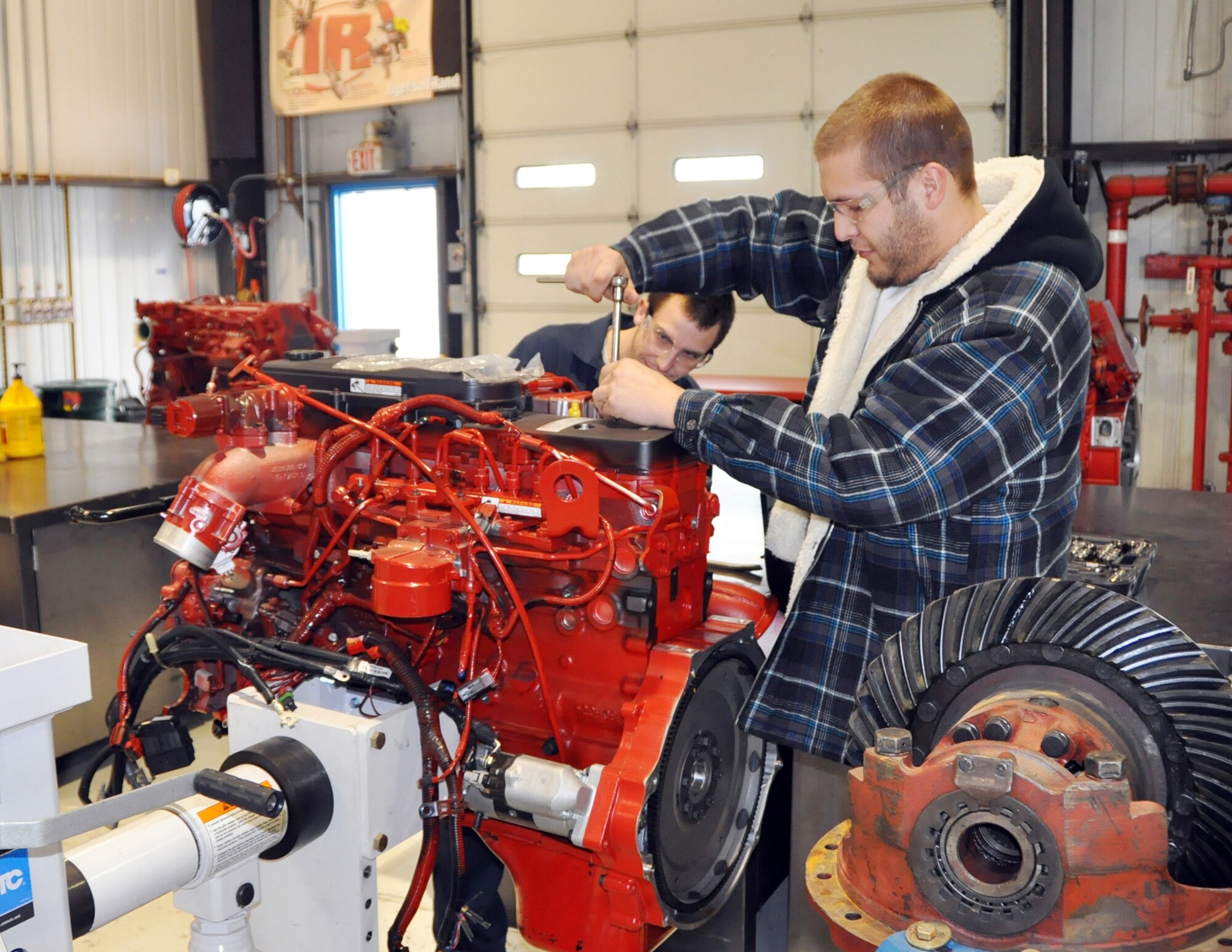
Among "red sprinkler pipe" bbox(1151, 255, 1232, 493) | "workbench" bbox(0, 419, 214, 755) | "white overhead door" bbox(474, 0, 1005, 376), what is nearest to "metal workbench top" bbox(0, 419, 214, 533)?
"workbench" bbox(0, 419, 214, 755)

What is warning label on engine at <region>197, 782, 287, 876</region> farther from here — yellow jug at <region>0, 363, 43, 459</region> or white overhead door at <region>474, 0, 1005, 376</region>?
white overhead door at <region>474, 0, 1005, 376</region>

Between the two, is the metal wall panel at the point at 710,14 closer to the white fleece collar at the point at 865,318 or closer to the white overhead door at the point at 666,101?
the white overhead door at the point at 666,101

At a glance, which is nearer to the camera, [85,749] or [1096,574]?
[1096,574]

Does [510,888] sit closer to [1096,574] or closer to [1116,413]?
[1096,574]

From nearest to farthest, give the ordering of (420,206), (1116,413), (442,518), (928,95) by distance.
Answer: (928,95)
(442,518)
(1116,413)
(420,206)

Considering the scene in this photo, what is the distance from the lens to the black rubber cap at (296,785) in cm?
154

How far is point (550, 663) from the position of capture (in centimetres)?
180

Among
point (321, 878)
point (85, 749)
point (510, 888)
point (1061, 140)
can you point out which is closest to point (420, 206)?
point (1061, 140)

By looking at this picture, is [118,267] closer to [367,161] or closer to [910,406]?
[367,161]

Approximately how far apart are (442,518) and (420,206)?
6463 millimetres

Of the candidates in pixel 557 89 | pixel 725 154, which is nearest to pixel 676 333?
pixel 725 154

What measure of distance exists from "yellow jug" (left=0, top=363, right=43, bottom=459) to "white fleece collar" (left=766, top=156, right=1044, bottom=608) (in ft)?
9.25

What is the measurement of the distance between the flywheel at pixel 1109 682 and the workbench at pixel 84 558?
100 inches

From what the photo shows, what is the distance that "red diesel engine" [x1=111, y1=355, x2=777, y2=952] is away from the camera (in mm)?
1646
